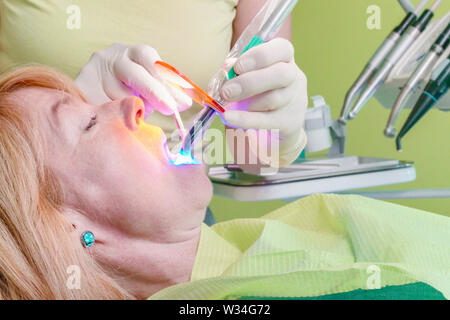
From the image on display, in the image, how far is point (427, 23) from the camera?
4.99ft

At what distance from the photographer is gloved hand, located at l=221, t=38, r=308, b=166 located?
34.4 inches

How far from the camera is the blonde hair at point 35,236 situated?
0.79 m

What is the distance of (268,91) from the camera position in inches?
38.5

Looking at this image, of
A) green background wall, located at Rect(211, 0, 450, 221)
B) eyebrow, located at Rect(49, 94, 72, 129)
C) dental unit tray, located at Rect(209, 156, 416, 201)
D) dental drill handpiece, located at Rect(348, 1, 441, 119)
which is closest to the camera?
eyebrow, located at Rect(49, 94, 72, 129)

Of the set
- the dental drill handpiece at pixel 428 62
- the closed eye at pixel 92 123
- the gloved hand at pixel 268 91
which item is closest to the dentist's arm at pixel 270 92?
the gloved hand at pixel 268 91

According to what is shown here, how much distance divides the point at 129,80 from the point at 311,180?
0.58 meters

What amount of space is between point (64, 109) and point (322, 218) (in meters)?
0.57

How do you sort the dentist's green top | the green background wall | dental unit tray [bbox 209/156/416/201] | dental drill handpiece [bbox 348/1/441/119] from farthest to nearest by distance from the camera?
1. the green background wall
2. dental drill handpiece [bbox 348/1/441/119]
3. dental unit tray [bbox 209/156/416/201]
4. the dentist's green top

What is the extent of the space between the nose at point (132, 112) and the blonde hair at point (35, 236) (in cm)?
15

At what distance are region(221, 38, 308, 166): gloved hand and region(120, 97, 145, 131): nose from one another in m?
0.15

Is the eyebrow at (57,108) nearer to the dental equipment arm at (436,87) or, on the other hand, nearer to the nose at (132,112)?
the nose at (132,112)

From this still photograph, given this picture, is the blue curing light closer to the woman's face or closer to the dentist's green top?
the woman's face

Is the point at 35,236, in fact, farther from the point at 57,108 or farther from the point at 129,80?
the point at 129,80

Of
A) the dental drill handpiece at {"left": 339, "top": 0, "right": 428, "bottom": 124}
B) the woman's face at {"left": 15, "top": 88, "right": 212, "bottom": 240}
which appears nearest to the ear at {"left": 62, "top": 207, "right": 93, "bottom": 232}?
the woman's face at {"left": 15, "top": 88, "right": 212, "bottom": 240}
